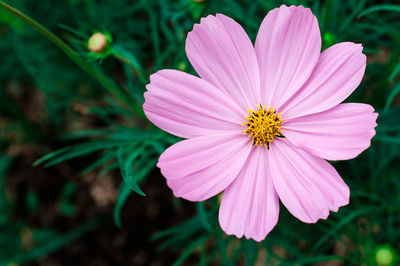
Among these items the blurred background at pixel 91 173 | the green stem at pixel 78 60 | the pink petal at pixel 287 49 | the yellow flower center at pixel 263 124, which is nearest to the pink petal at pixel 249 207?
the yellow flower center at pixel 263 124

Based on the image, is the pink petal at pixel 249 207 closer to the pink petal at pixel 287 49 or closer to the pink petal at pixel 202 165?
the pink petal at pixel 202 165

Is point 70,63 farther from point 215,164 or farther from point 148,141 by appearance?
point 215,164

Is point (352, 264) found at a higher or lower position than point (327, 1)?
lower

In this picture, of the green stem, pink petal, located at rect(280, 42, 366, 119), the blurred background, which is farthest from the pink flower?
the blurred background

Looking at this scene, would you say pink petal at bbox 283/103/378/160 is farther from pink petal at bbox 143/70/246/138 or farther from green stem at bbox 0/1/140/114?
green stem at bbox 0/1/140/114

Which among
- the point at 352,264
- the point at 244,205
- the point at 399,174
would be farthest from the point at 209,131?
the point at 399,174
